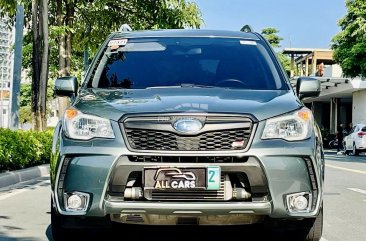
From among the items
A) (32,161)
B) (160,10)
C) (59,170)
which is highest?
(160,10)

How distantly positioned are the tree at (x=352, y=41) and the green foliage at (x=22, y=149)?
21.1 meters

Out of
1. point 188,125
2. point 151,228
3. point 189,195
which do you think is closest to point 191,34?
point 151,228

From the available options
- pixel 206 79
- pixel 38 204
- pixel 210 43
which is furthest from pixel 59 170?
pixel 38 204

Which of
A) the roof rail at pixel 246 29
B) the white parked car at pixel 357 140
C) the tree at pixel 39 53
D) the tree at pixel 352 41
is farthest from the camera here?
the tree at pixel 352 41

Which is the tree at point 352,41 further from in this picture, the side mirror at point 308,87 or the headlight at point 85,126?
the headlight at point 85,126

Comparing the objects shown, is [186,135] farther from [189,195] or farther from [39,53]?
[39,53]

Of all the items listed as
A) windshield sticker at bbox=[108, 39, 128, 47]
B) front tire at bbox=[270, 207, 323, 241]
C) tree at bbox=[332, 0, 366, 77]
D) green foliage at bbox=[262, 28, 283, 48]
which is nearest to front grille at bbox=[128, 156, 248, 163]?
front tire at bbox=[270, 207, 323, 241]

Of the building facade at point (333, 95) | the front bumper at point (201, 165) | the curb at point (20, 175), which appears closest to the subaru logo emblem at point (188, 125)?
the front bumper at point (201, 165)

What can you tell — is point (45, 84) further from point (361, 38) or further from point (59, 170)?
point (361, 38)

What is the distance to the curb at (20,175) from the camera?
10530 mm

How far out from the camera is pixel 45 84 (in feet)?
54.1

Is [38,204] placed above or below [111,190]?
below

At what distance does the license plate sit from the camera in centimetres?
420

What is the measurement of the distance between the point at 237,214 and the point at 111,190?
81 centimetres
